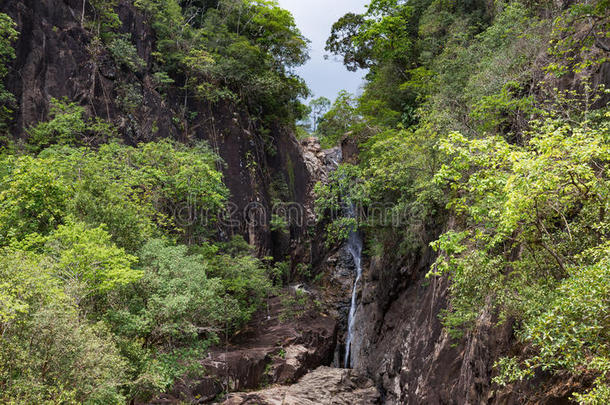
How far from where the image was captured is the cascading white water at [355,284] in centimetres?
2306

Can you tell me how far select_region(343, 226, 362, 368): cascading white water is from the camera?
2306 cm

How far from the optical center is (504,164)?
711 cm

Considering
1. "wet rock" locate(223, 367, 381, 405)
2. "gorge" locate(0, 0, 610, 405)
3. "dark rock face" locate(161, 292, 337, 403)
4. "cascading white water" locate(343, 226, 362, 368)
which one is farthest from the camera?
"cascading white water" locate(343, 226, 362, 368)

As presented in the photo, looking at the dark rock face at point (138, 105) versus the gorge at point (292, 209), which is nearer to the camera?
the gorge at point (292, 209)

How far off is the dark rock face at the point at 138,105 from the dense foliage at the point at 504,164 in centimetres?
580

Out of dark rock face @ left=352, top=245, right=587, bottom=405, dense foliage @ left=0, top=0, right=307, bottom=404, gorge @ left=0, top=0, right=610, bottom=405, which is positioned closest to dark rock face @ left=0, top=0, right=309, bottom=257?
gorge @ left=0, top=0, right=610, bottom=405

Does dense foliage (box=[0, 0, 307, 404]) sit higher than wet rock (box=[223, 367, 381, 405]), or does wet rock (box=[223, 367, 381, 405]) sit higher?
dense foliage (box=[0, 0, 307, 404])

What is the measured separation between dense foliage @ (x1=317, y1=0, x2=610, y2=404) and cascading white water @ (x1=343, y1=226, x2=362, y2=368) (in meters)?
3.21

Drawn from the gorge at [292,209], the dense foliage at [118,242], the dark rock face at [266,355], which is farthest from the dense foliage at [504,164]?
the dense foliage at [118,242]

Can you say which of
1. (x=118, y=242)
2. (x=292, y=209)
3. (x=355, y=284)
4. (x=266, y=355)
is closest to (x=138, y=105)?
(x=118, y=242)

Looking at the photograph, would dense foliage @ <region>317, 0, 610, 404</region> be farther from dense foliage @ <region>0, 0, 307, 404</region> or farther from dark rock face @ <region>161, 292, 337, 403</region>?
dense foliage @ <region>0, 0, 307, 404</region>

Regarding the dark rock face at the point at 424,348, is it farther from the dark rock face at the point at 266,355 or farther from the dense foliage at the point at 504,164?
the dark rock face at the point at 266,355

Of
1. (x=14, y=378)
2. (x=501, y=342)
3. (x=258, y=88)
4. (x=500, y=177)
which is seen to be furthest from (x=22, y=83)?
(x=501, y=342)

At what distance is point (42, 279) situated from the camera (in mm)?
8078
